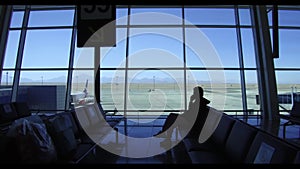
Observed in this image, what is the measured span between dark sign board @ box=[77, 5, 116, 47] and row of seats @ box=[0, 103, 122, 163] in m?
0.98

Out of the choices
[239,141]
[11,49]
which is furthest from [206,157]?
[11,49]

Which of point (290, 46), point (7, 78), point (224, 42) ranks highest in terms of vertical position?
point (224, 42)

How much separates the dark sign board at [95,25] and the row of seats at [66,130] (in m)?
0.98

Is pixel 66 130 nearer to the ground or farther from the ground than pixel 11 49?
nearer to the ground

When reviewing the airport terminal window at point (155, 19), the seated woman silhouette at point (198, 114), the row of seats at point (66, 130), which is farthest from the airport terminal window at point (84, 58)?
the seated woman silhouette at point (198, 114)

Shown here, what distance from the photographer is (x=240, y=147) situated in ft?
8.84

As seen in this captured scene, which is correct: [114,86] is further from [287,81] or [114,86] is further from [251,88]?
[287,81]

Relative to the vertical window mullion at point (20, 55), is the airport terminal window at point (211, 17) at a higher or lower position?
higher

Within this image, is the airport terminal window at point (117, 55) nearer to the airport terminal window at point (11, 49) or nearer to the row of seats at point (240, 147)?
Result: the airport terminal window at point (11, 49)

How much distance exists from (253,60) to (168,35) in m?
2.55

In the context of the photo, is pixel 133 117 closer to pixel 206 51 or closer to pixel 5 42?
pixel 206 51

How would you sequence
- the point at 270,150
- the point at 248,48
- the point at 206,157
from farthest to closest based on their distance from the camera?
the point at 248,48, the point at 206,157, the point at 270,150

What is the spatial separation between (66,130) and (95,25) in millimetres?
1397

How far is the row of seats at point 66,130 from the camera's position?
2.28 m
